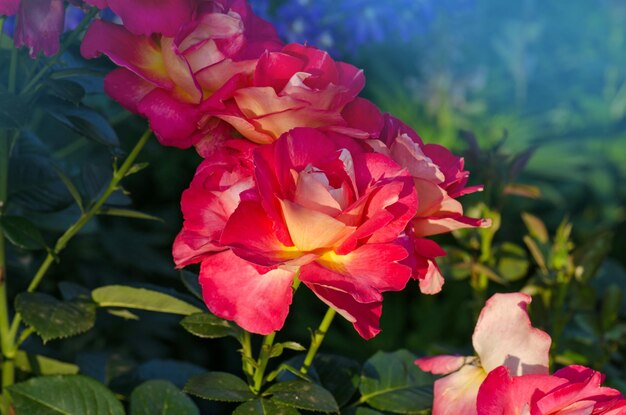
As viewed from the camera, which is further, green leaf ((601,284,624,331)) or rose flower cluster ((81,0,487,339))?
green leaf ((601,284,624,331))

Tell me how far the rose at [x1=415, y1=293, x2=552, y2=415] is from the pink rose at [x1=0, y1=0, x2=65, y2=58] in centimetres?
38

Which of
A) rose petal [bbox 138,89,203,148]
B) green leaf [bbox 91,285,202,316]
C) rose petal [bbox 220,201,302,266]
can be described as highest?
rose petal [bbox 138,89,203,148]

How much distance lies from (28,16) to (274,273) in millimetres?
277

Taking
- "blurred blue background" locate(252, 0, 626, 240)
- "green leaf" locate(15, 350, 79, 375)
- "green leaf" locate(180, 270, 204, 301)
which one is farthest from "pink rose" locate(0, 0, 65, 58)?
"blurred blue background" locate(252, 0, 626, 240)

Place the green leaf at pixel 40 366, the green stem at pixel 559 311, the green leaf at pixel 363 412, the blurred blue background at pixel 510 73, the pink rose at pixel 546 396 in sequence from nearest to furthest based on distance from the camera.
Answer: the pink rose at pixel 546 396, the green leaf at pixel 363 412, the green leaf at pixel 40 366, the green stem at pixel 559 311, the blurred blue background at pixel 510 73

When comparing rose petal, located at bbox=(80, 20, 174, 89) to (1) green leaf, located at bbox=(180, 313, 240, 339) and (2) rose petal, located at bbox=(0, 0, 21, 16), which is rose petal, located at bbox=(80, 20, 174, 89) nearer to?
(2) rose petal, located at bbox=(0, 0, 21, 16)

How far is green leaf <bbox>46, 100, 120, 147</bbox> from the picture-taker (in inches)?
31.7

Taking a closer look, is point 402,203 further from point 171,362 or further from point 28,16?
point 171,362

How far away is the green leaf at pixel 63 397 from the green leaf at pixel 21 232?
13 centimetres

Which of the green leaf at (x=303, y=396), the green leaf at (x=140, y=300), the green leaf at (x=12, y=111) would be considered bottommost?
the green leaf at (x=140, y=300)

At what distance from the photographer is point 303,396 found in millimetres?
679

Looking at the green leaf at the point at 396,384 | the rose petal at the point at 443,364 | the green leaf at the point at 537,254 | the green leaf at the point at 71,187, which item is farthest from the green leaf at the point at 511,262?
the green leaf at the point at 71,187

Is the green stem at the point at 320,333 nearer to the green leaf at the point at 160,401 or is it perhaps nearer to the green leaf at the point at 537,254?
the green leaf at the point at 160,401

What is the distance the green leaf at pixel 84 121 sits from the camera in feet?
2.64
